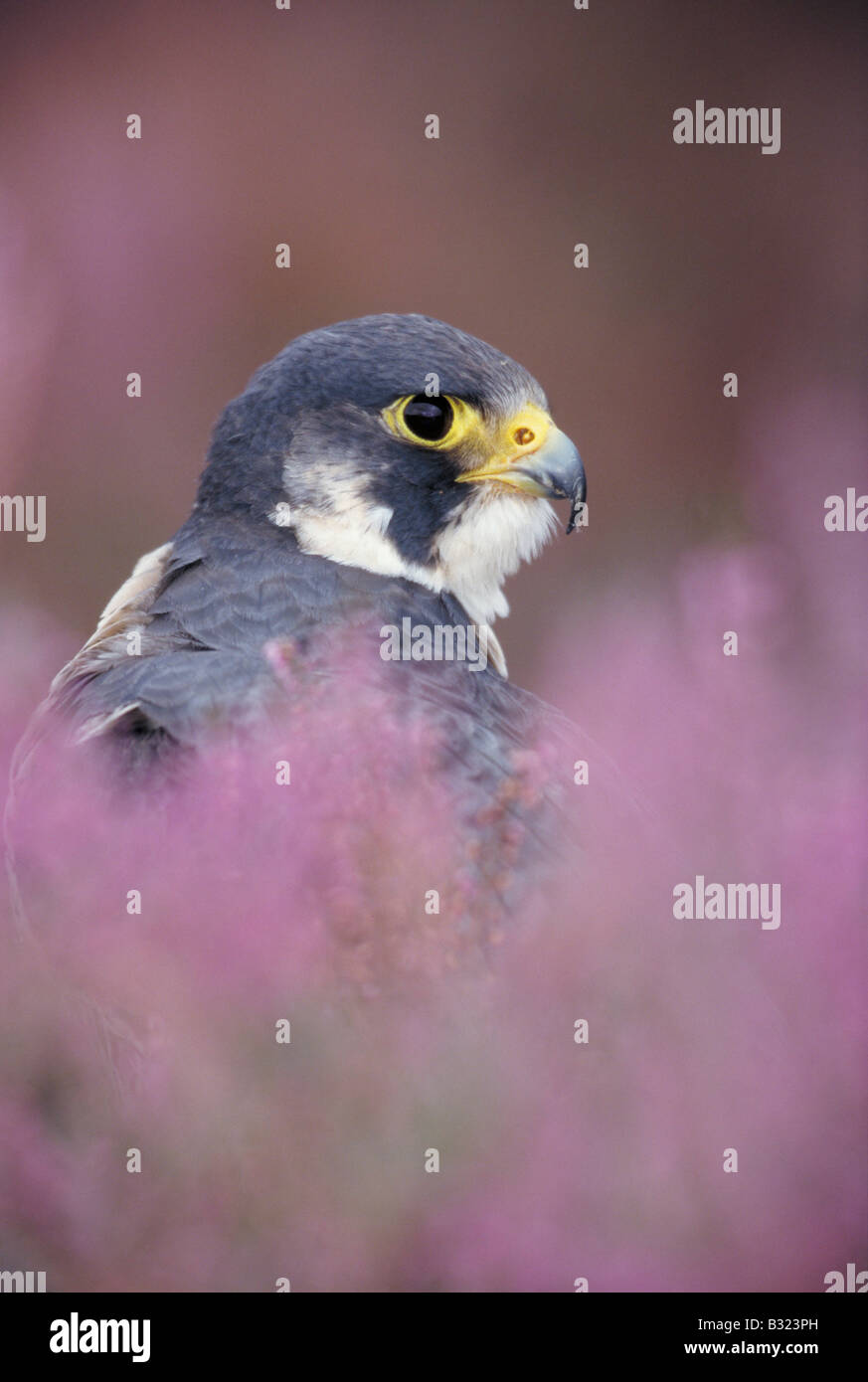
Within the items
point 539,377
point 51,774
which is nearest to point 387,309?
point 539,377

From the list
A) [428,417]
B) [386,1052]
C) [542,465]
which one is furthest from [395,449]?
[386,1052]

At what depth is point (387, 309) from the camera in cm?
243

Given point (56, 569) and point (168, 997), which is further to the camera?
point (56, 569)

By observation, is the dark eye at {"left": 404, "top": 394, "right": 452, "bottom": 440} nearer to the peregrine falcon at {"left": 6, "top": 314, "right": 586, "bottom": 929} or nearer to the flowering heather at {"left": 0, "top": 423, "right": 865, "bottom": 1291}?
the peregrine falcon at {"left": 6, "top": 314, "right": 586, "bottom": 929}

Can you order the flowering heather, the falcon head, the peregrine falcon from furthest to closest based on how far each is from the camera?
the falcon head → the peregrine falcon → the flowering heather

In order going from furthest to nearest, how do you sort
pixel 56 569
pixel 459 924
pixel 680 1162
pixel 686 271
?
pixel 686 271 < pixel 56 569 < pixel 459 924 < pixel 680 1162

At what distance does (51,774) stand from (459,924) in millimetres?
191

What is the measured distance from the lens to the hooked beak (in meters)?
2.01

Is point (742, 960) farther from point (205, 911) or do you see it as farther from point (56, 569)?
point (56, 569)

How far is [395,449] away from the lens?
1.99m

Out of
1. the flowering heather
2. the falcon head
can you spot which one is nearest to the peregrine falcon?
the falcon head

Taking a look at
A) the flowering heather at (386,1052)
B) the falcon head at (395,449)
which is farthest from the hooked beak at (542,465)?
the flowering heather at (386,1052)

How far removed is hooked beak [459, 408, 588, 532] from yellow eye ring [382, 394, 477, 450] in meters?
0.06

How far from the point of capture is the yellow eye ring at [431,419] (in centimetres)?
198
